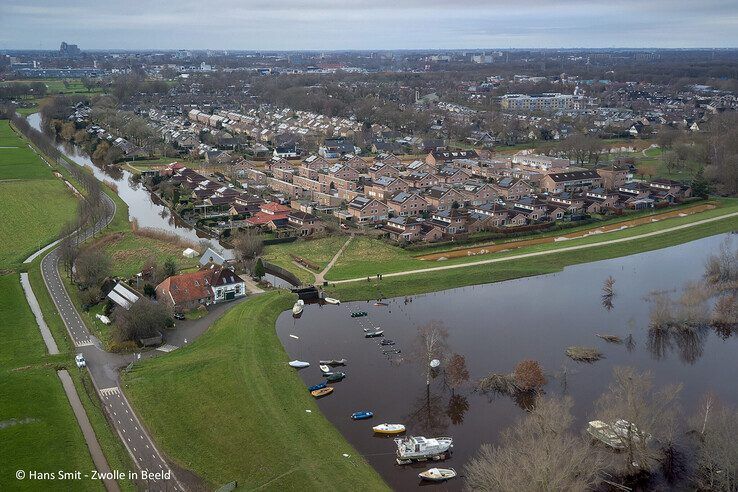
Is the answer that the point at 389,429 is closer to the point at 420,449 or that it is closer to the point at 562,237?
the point at 420,449

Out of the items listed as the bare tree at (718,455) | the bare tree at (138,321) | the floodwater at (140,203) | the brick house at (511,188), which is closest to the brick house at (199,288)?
the bare tree at (138,321)

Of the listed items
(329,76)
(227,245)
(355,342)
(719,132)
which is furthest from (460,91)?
(355,342)

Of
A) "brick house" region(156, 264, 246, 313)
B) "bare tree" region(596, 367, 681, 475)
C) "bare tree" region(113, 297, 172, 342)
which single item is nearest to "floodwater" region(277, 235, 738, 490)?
"bare tree" region(596, 367, 681, 475)

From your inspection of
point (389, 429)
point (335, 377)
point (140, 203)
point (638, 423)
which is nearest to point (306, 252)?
point (335, 377)

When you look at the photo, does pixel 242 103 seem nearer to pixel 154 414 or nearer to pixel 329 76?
pixel 329 76

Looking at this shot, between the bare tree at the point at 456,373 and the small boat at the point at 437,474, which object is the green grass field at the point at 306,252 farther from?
the small boat at the point at 437,474

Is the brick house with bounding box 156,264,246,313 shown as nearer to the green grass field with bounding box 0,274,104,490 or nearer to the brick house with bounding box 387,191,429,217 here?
the green grass field with bounding box 0,274,104,490
